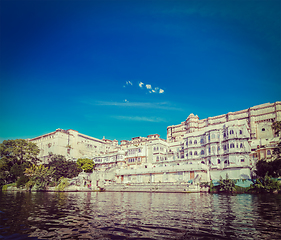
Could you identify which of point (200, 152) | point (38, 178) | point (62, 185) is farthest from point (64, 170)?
point (200, 152)

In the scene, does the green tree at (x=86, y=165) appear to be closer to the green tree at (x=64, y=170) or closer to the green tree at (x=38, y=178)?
the green tree at (x=64, y=170)

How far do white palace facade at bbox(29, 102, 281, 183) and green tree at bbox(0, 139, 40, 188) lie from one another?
81.9ft

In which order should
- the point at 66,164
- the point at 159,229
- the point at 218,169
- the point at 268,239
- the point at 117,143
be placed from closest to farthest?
the point at 268,239
the point at 159,229
the point at 218,169
the point at 66,164
the point at 117,143

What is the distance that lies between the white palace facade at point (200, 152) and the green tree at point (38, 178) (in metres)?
15.2

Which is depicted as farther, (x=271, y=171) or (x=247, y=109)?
(x=247, y=109)

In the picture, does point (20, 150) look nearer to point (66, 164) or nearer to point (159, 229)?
point (66, 164)

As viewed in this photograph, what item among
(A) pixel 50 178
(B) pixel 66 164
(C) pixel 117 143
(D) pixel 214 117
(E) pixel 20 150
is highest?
Answer: (D) pixel 214 117

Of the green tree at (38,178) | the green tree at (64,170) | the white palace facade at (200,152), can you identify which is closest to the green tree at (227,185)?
the white palace facade at (200,152)

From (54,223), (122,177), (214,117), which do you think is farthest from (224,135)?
(54,223)

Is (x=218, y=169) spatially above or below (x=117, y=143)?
below

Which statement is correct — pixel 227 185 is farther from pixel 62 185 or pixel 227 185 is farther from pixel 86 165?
pixel 86 165

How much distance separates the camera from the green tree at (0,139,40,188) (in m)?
67.4

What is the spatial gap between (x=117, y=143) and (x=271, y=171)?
95.5m

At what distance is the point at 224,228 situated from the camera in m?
11.4
